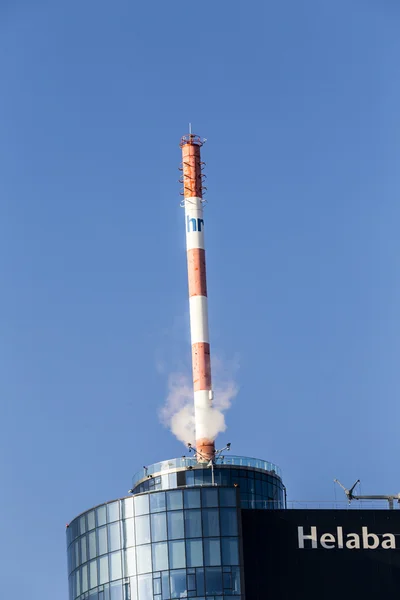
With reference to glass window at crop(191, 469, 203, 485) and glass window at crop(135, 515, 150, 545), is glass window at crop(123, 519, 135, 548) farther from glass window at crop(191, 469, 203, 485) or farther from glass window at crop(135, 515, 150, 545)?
glass window at crop(191, 469, 203, 485)

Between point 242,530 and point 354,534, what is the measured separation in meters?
10.1

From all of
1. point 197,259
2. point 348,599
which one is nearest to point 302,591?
point 348,599

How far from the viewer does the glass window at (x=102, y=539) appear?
5625 inches

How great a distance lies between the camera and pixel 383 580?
140 meters

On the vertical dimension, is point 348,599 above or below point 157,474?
below

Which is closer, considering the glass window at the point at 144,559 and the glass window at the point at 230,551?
the glass window at the point at 230,551

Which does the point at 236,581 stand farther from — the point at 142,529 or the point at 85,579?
the point at 85,579

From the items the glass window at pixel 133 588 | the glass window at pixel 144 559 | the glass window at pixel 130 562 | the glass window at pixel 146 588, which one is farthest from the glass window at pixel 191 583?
the glass window at pixel 130 562

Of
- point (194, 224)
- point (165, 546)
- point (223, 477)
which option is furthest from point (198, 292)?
point (165, 546)

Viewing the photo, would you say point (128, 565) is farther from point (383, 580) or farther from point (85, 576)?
point (383, 580)

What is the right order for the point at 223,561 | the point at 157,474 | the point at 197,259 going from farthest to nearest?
the point at 197,259, the point at 157,474, the point at 223,561

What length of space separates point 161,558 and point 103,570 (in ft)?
20.7

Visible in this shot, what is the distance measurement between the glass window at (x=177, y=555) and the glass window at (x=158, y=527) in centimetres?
131

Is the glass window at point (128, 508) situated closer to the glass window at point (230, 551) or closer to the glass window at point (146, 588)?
the glass window at point (146, 588)
